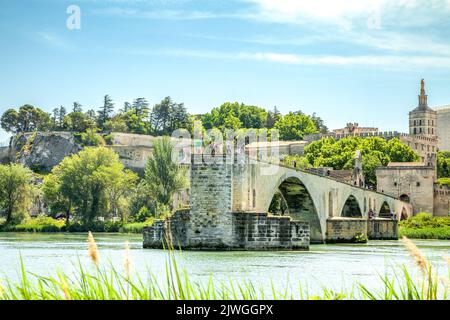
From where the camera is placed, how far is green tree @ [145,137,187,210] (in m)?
65.1

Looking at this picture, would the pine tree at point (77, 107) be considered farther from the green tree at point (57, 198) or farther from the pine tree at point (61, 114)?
the green tree at point (57, 198)

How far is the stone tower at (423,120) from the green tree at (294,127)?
16.4m

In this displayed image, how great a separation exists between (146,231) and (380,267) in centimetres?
1239

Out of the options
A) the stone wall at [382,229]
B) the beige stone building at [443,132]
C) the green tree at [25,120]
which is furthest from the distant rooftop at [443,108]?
the stone wall at [382,229]

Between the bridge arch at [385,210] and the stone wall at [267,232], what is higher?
the bridge arch at [385,210]

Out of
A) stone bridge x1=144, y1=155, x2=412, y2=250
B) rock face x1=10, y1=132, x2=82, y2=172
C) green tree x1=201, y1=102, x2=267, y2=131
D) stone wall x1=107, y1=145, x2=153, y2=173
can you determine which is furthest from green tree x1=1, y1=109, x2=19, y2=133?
stone bridge x1=144, y1=155, x2=412, y2=250

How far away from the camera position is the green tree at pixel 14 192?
6222cm

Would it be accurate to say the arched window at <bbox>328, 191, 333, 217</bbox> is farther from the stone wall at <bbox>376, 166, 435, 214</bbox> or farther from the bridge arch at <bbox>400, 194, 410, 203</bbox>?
the bridge arch at <bbox>400, 194, 410, 203</bbox>

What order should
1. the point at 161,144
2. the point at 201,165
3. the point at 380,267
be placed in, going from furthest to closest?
the point at 161,144 → the point at 201,165 → the point at 380,267

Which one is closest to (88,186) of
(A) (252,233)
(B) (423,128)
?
(A) (252,233)

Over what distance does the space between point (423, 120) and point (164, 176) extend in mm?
62960

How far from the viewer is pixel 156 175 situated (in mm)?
65938
